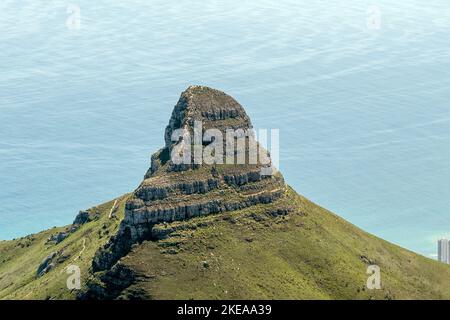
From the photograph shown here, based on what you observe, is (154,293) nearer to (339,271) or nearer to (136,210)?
(136,210)

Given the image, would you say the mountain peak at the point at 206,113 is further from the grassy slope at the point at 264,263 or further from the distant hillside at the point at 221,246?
the grassy slope at the point at 264,263

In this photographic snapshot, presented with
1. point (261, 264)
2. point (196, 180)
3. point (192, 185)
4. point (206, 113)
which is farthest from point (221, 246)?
point (206, 113)

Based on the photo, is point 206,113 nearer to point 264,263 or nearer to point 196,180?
point 196,180

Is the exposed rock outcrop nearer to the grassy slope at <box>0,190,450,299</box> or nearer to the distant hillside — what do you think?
the distant hillside

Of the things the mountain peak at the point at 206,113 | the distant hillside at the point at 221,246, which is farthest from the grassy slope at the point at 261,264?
the mountain peak at the point at 206,113
